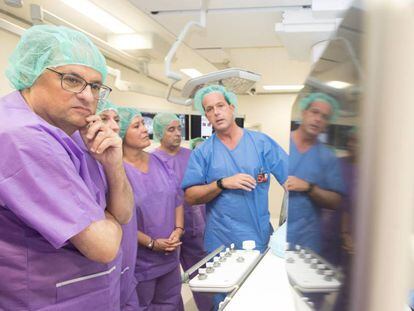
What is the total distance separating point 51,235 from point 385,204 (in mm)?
782

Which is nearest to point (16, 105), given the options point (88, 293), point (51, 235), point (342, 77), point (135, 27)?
point (51, 235)

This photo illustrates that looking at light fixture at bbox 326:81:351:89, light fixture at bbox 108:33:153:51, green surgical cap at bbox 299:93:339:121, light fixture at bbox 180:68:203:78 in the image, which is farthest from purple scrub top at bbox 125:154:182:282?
light fixture at bbox 180:68:203:78

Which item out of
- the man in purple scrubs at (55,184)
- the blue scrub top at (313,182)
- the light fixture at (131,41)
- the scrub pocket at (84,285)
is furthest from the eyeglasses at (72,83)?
the light fixture at (131,41)

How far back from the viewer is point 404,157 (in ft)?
0.83

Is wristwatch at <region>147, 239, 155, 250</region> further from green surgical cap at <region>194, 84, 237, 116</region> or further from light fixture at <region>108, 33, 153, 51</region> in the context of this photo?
light fixture at <region>108, 33, 153, 51</region>

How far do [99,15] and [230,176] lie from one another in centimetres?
144

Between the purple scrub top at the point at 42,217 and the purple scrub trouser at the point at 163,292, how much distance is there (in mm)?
995

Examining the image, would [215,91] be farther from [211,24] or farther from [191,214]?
[191,214]

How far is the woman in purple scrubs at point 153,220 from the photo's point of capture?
1.93 m

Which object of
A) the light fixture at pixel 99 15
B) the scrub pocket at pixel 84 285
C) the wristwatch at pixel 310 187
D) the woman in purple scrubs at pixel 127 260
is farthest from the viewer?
the light fixture at pixel 99 15

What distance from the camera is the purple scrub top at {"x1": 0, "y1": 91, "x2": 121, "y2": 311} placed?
0.82 meters

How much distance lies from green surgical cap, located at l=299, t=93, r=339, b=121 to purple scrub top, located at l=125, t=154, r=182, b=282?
1.41 m

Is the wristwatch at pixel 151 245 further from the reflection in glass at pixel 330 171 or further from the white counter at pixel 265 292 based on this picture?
the reflection in glass at pixel 330 171

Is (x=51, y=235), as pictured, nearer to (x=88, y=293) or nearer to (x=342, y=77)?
(x=88, y=293)
